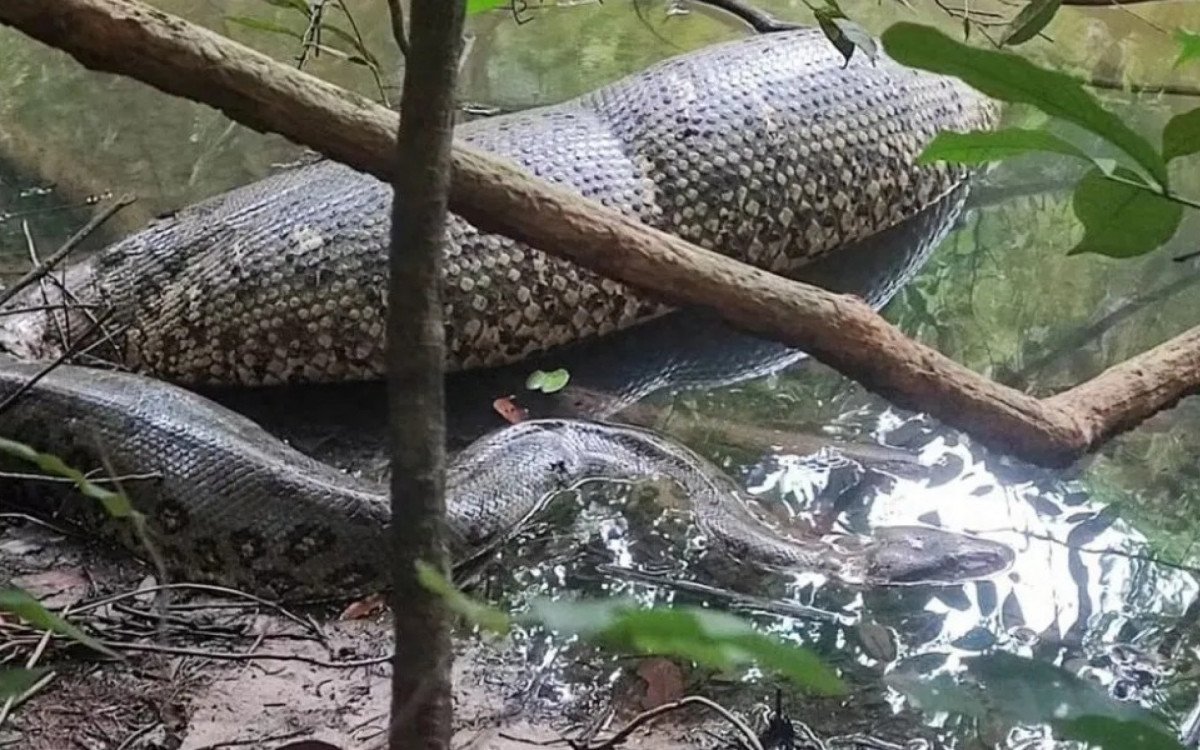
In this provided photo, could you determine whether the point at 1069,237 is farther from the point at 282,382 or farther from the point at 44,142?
the point at 44,142

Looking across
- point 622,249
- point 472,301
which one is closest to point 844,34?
point 622,249

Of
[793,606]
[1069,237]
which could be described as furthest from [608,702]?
[1069,237]

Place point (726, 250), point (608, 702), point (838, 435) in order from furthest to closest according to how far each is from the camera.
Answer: point (726, 250) < point (838, 435) < point (608, 702)

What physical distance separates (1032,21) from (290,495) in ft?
5.66

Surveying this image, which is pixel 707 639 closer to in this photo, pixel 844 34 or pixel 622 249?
pixel 844 34

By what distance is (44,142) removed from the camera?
447 cm

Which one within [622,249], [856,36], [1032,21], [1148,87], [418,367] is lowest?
[1148,87]

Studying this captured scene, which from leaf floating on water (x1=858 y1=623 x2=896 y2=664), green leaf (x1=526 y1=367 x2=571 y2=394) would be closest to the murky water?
leaf floating on water (x1=858 y1=623 x2=896 y2=664)

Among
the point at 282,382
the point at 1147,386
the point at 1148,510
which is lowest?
the point at 282,382

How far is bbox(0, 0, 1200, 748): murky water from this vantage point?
2279mm

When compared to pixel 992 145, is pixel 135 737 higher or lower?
lower

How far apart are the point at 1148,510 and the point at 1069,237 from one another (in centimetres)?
149

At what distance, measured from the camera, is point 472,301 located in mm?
3328

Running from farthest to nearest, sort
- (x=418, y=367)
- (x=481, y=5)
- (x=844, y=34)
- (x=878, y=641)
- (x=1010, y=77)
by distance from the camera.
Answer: (x=878, y=641) → (x=844, y=34) → (x=481, y=5) → (x=418, y=367) → (x=1010, y=77)
